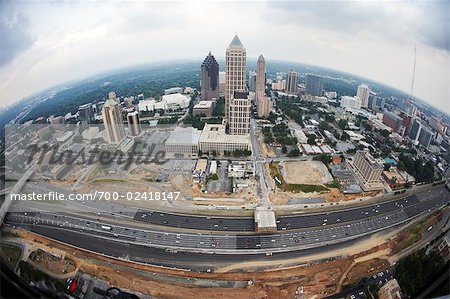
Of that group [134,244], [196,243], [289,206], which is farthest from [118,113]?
[289,206]

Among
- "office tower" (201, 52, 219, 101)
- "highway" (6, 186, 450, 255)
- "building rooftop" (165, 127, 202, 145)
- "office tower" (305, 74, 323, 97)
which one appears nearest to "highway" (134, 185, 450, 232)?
"highway" (6, 186, 450, 255)

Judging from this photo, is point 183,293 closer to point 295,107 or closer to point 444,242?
point 444,242

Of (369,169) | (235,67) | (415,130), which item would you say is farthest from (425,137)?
(235,67)

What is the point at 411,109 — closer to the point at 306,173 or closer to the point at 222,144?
the point at 306,173

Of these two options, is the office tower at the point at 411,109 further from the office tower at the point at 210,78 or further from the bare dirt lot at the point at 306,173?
the office tower at the point at 210,78

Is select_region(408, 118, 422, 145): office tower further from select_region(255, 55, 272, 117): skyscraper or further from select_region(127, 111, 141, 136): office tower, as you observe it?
select_region(127, 111, 141, 136): office tower

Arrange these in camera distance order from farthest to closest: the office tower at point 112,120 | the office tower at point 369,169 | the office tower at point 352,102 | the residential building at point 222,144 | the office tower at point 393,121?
the office tower at point 352,102, the office tower at point 393,121, the residential building at point 222,144, the office tower at point 112,120, the office tower at point 369,169

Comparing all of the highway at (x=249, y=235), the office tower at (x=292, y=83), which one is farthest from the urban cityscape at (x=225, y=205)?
the office tower at (x=292, y=83)
